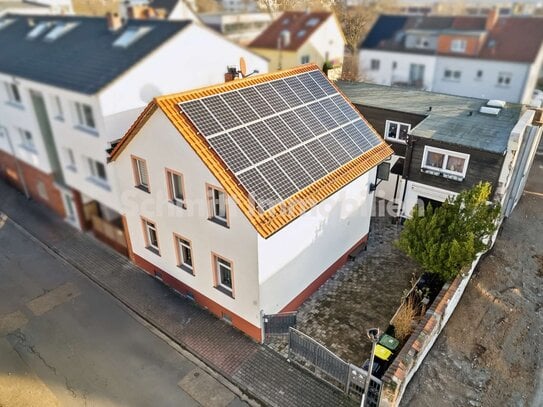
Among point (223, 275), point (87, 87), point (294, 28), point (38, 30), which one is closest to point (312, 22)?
point (294, 28)

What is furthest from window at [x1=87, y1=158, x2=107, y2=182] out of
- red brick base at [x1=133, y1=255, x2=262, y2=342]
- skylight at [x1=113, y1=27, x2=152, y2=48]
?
skylight at [x1=113, y1=27, x2=152, y2=48]

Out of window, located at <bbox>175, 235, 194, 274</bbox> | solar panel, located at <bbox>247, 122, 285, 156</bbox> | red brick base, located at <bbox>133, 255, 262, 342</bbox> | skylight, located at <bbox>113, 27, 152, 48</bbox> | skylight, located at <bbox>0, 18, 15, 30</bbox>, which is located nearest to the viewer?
solar panel, located at <bbox>247, 122, 285, 156</bbox>

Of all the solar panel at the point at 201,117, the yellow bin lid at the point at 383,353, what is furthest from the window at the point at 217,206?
→ the yellow bin lid at the point at 383,353

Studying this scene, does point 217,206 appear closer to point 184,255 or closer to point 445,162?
point 184,255

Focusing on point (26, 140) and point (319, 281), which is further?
point (26, 140)

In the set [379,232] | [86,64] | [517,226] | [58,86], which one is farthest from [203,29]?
[517,226]

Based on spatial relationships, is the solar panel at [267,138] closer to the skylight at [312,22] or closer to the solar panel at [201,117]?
the solar panel at [201,117]

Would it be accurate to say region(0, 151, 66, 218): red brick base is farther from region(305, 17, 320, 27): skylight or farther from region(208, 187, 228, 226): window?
region(305, 17, 320, 27): skylight
